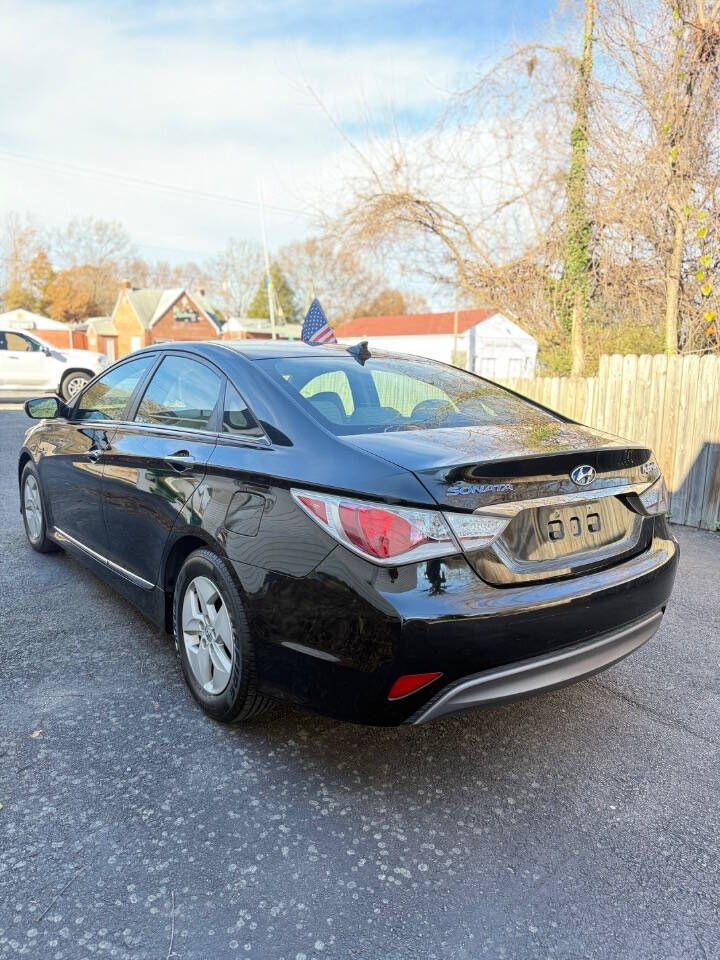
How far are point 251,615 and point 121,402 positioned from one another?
76.1 inches

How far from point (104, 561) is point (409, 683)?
225cm

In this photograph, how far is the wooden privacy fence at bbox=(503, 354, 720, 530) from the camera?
6.72 m

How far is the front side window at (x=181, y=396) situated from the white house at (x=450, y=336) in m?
30.6

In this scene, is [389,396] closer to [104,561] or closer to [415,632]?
[415,632]

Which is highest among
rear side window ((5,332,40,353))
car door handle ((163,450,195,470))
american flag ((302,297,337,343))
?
american flag ((302,297,337,343))

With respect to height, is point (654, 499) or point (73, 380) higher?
point (654, 499)

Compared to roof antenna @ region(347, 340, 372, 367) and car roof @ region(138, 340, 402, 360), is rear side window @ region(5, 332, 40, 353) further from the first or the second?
roof antenna @ region(347, 340, 372, 367)

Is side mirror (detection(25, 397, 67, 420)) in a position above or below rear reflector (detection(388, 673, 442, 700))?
→ above

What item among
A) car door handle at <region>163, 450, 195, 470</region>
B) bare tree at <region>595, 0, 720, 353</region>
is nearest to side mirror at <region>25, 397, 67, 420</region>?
car door handle at <region>163, 450, 195, 470</region>

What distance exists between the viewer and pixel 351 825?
92.0 inches

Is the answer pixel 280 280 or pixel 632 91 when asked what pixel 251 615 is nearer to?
pixel 632 91

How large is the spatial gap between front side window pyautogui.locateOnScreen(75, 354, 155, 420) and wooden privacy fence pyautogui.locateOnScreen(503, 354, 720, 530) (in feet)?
15.4

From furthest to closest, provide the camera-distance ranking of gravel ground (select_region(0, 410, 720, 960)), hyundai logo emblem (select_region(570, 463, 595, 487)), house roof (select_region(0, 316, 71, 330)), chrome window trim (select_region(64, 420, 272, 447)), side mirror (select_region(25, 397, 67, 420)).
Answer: house roof (select_region(0, 316, 71, 330)) → side mirror (select_region(25, 397, 67, 420)) → chrome window trim (select_region(64, 420, 272, 447)) → hyundai logo emblem (select_region(570, 463, 595, 487)) → gravel ground (select_region(0, 410, 720, 960))

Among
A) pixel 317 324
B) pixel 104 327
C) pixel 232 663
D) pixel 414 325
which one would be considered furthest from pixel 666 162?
pixel 104 327
